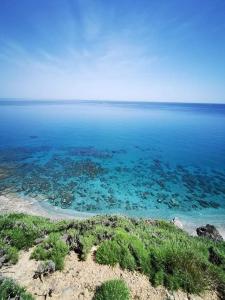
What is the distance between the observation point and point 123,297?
7.00m

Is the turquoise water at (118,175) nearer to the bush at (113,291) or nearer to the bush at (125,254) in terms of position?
the bush at (125,254)

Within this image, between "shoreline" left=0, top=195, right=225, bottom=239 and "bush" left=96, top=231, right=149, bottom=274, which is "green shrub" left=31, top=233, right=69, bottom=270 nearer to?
"bush" left=96, top=231, right=149, bottom=274

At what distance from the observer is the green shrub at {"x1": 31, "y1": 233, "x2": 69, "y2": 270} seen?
8.47 meters

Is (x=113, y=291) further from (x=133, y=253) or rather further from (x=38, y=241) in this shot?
(x=38, y=241)

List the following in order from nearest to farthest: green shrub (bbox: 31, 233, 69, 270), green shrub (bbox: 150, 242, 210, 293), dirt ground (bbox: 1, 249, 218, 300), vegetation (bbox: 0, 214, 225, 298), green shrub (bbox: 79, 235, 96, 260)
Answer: dirt ground (bbox: 1, 249, 218, 300) < green shrub (bbox: 150, 242, 210, 293) < vegetation (bbox: 0, 214, 225, 298) < green shrub (bbox: 31, 233, 69, 270) < green shrub (bbox: 79, 235, 96, 260)

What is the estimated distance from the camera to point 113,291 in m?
7.07

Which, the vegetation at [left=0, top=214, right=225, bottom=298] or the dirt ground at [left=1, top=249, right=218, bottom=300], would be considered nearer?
the dirt ground at [left=1, top=249, right=218, bottom=300]

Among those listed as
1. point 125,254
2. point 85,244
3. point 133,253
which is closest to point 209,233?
point 133,253

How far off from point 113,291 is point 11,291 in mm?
3303

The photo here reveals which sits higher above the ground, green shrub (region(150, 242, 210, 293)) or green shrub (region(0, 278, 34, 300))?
green shrub (region(0, 278, 34, 300))

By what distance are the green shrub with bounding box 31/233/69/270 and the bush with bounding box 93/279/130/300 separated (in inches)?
78.1

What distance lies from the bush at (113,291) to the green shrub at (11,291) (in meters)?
2.25

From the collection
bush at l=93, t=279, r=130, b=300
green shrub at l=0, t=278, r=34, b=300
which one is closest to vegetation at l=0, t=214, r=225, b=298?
bush at l=93, t=279, r=130, b=300

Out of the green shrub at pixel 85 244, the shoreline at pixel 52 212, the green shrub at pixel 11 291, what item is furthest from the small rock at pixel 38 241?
the shoreline at pixel 52 212
